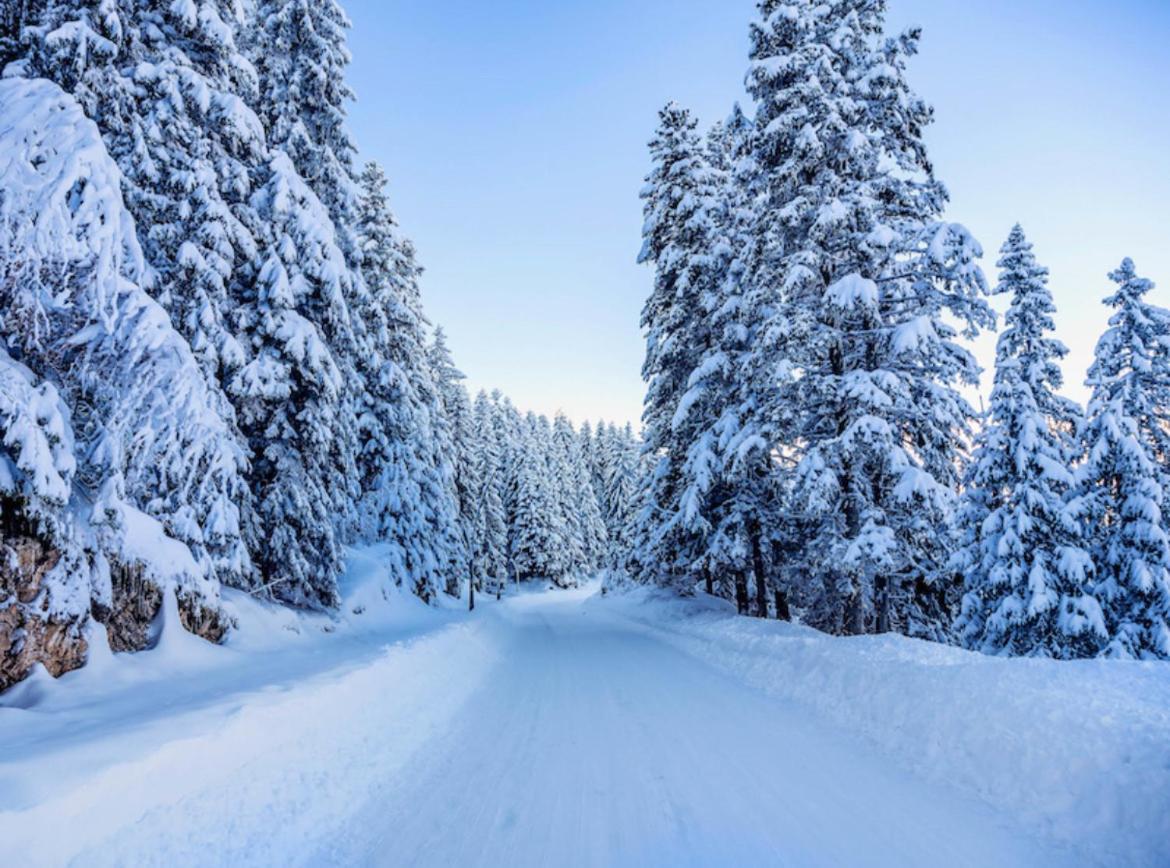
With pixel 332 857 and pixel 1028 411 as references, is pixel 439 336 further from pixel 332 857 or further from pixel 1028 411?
pixel 332 857

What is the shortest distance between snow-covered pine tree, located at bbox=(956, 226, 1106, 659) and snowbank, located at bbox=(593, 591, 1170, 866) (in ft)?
28.6

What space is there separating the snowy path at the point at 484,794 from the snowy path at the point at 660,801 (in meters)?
0.02

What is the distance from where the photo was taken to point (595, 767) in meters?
6.15

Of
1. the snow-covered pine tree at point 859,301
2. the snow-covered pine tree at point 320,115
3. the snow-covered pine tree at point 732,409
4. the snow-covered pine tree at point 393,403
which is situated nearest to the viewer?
the snow-covered pine tree at point 859,301

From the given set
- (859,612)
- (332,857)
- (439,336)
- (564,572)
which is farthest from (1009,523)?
(564,572)

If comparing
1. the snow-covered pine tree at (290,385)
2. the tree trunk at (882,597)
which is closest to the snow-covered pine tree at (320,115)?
the snow-covered pine tree at (290,385)

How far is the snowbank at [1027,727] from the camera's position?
439 cm

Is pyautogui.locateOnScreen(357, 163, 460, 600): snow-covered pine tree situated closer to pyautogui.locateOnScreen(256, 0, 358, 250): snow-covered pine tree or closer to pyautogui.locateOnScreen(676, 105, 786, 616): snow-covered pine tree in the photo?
pyautogui.locateOnScreen(256, 0, 358, 250): snow-covered pine tree

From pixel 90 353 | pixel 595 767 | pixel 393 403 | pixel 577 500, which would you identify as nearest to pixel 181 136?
pixel 90 353

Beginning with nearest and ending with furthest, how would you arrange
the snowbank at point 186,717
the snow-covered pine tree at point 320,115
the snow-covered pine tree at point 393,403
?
the snowbank at point 186,717 → the snow-covered pine tree at point 320,115 → the snow-covered pine tree at point 393,403

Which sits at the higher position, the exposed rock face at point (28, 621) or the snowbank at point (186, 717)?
the exposed rock face at point (28, 621)

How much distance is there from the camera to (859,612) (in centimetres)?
1218

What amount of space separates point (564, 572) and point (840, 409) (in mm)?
52824

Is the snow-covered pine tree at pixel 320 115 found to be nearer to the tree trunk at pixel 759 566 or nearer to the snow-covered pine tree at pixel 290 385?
the snow-covered pine tree at pixel 290 385
